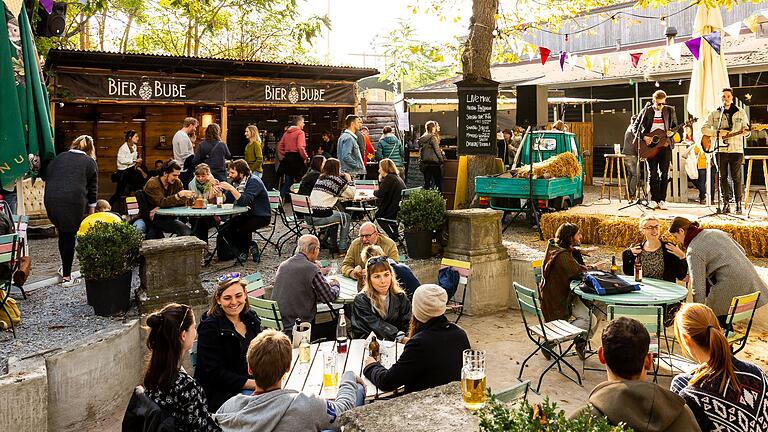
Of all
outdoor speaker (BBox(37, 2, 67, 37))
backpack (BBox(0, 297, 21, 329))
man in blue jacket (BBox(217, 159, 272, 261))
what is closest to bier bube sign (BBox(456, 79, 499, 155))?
man in blue jacket (BBox(217, 159, 272, 261))

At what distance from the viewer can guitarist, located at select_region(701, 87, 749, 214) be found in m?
9.98

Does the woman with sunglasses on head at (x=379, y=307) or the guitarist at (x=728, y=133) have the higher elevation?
the guitarist at (x=728, y=133)

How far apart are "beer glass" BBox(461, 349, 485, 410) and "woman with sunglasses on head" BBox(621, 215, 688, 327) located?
4.23 meters

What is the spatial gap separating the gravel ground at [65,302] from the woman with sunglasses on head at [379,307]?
→ 225 centimetres

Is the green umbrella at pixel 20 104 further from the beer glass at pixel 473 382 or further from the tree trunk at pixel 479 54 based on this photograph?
the tree trunk at pixel 479 54

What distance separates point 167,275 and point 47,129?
6.18 feet

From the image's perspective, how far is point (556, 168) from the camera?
11016mm

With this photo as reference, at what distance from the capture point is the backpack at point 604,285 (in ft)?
21.0

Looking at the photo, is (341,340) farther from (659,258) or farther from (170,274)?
(659,258)

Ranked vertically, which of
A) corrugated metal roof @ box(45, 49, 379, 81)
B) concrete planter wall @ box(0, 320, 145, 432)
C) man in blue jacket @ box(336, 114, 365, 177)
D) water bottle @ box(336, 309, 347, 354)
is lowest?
concrete planter wall @ box(0, 320, 145, 432)

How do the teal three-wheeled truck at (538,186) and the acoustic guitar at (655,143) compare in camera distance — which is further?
the acoustic guitar at (655,143)

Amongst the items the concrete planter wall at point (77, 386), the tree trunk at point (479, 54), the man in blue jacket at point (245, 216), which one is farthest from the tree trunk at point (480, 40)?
the concrete planter wall at point (77, 386)

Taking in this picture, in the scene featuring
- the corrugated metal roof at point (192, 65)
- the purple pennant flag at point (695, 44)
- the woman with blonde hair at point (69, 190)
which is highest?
the corrugated metal roof at point (192, 65)

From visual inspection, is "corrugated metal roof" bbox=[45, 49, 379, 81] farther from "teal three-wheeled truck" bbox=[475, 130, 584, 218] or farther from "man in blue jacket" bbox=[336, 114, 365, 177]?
"teal three-wheeled truck" bbox=[475, 130, 584, 218]
